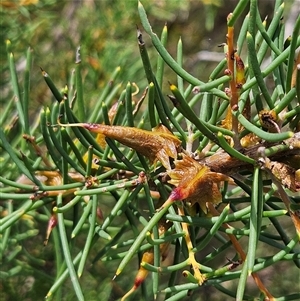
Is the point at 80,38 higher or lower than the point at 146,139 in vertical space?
higher

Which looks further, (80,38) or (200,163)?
(80,38)

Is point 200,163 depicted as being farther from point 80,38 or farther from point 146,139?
point 80,38

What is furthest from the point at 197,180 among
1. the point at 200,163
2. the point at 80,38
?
the point at 80,38

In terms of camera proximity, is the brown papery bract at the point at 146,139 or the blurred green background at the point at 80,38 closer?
the brown papery bract at the point at 146,139

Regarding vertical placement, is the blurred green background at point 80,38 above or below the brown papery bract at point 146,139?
above

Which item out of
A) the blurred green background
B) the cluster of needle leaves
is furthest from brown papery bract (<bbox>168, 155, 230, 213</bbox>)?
the blurred green background

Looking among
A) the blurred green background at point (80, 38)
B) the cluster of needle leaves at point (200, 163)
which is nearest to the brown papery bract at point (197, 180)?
the cluster of needle leaves at point (200, 163)

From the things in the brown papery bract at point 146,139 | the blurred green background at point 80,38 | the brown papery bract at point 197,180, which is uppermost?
the blurred green background at point 80,38

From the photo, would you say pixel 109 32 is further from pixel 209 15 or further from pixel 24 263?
pixel 24 263

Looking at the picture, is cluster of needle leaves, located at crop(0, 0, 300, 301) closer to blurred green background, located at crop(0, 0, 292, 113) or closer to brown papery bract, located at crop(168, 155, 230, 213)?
brown papery bract, located at crop(168, 155, 230, 213)

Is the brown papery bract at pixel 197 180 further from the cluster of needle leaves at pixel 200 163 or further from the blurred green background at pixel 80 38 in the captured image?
the blurred green background at pixel 80 38

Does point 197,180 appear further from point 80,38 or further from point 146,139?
point 80,38
